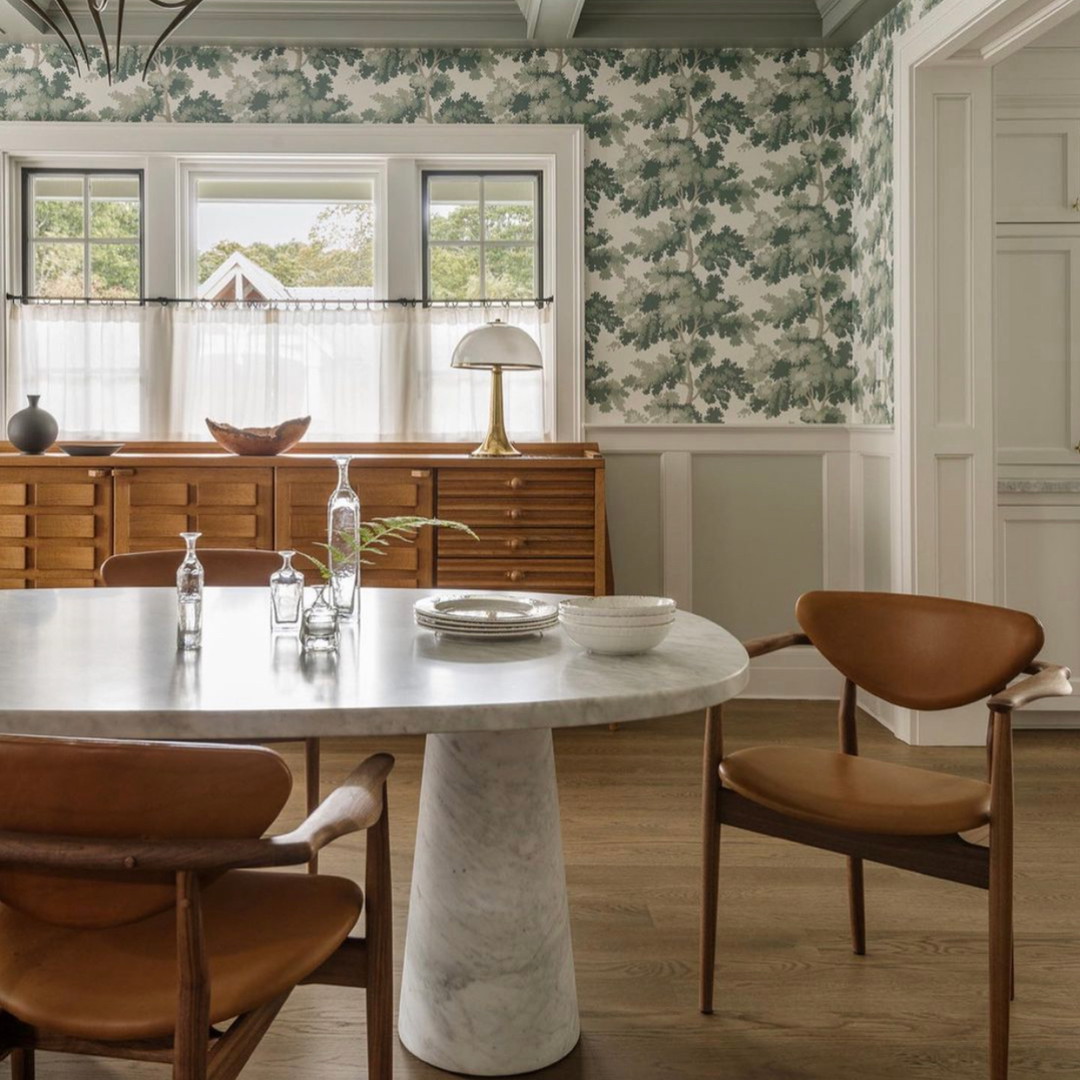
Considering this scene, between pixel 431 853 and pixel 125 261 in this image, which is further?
pixel 125 261

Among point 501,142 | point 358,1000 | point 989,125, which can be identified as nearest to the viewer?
point 358,1000

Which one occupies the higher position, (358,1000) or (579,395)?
(579,395)

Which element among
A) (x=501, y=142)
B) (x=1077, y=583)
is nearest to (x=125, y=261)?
(x=501, y=142)

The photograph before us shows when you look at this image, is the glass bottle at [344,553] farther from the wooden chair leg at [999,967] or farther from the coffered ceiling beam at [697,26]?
the coffered ceiling beam at [697,26]

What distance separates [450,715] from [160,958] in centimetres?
44

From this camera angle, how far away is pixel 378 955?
1.50m

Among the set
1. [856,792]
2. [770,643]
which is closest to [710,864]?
[856,792]

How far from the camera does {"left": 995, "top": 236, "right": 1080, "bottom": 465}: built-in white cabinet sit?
4324mm

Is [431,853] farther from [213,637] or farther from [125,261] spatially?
[125,261]

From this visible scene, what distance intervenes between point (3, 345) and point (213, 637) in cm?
355

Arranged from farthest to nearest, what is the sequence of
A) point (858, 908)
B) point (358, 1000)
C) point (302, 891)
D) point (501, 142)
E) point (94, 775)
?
point (501, 142)
point (858, 908)
point (358, 1000)
point (302, 891)
point (94, 775)

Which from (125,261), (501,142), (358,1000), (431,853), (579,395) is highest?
(501,142)

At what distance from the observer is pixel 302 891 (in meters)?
1.52

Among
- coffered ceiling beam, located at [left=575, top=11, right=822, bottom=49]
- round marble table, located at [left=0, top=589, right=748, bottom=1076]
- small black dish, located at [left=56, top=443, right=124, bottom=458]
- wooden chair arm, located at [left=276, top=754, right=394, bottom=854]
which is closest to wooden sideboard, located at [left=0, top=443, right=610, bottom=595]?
small black dish, located at [left=56, top=443, right=124, bottom=458]
